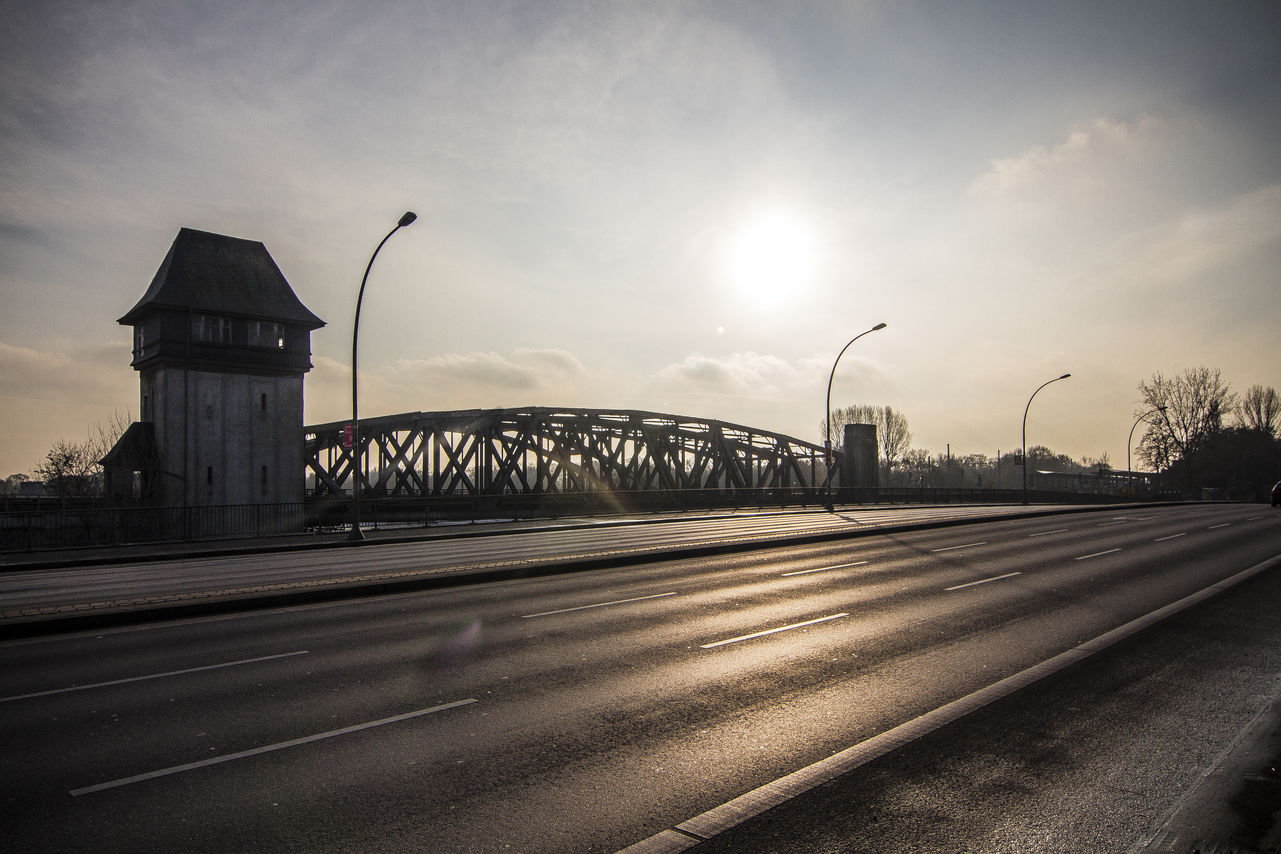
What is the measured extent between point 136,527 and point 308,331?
2792 cm

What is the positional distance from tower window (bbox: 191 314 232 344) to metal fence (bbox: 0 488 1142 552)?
11837mm

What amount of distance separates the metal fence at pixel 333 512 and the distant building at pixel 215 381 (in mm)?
5624

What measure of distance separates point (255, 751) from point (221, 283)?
52.0m

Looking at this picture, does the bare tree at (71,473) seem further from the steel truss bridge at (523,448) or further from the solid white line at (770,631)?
the solid white line at (770,631)

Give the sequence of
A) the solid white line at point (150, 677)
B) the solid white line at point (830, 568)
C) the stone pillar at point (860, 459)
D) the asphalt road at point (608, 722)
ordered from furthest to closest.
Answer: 1. the stone pillar at point (860, 459)
2. the solid white line at point (830, 568)
3. the solid white line at point (150, 677)
4. the asphalt road at point (608, 722)

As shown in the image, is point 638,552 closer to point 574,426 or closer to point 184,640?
point 184,640

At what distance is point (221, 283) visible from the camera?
4994 cm

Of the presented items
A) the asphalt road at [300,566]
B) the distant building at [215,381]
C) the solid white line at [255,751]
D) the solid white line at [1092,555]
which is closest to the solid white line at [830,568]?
the asphalt road at [300,566]

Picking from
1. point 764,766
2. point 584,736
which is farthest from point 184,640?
point 764,766

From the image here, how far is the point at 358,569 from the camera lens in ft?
53.6

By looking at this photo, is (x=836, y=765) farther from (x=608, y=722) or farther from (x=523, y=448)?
(x=523, y=448)

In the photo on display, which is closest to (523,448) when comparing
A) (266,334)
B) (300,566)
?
(266,334)

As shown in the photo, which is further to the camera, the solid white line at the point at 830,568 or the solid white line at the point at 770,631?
the solid white line at the point at 830,568

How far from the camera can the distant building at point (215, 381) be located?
4538 cm
